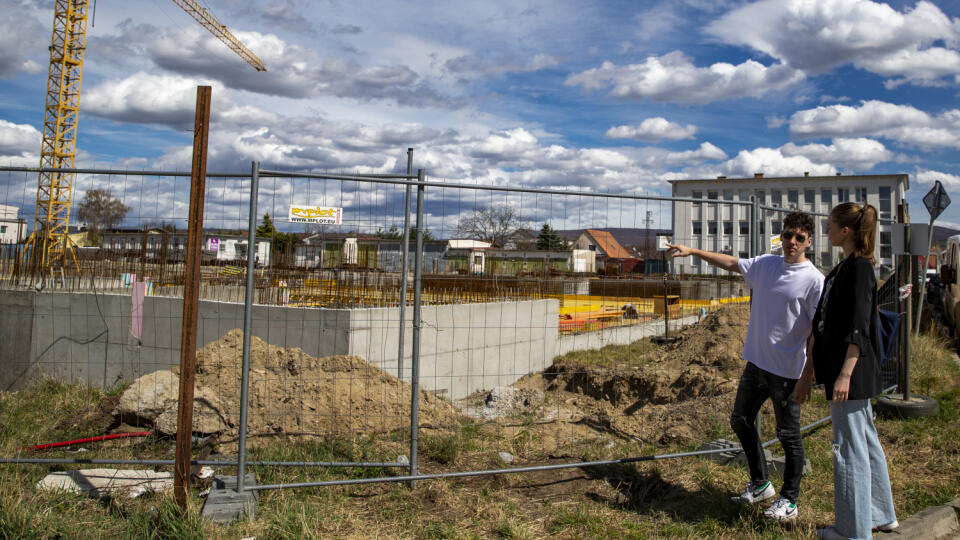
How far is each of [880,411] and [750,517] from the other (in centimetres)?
353

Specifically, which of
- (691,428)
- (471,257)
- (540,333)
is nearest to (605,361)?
(540,333)

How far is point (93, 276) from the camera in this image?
38.1ft

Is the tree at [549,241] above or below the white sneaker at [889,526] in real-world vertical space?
above

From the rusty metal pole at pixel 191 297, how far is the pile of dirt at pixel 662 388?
4.28 m

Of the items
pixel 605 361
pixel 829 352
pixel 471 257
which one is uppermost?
pixel 471 257

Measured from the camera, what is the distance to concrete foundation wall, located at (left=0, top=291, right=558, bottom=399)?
36.1 feet

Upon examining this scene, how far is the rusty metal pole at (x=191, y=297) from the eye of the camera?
140 inches

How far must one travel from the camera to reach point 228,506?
145 inches

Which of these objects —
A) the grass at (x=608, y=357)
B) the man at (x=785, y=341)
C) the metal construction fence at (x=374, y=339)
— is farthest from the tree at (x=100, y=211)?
the grass at (x=608, y=357)

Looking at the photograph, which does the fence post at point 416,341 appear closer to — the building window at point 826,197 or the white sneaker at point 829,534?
the white sneaker at point 829,534

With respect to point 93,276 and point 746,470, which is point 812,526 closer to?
point 746,470

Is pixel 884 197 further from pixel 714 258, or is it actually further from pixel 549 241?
pixel 714 258

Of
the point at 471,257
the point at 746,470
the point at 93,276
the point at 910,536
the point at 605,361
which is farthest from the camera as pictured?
the point at 605,361

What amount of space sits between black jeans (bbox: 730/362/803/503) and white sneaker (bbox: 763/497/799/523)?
4 cm
